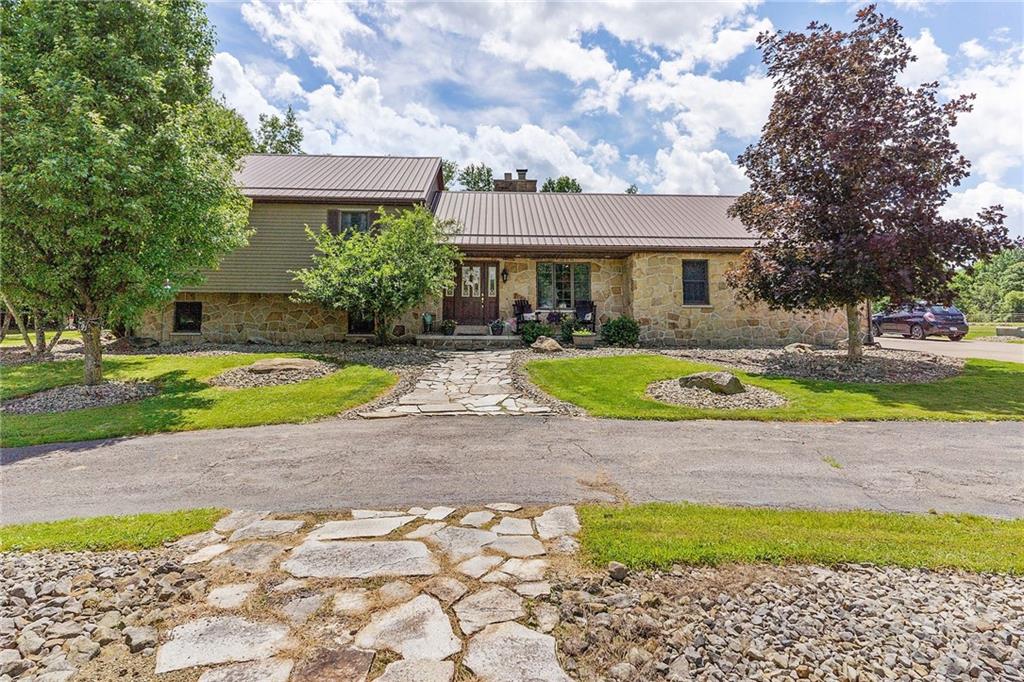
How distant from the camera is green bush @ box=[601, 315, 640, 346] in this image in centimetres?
1376

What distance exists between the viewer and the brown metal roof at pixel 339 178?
14250mm

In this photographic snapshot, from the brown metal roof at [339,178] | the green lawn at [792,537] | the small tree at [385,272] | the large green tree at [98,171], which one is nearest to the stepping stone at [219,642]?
the green lawn at [792,537]

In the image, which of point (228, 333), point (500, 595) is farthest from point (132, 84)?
point (500, 595)

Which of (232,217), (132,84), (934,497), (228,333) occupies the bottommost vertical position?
(934,497)

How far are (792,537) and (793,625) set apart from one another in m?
1.03

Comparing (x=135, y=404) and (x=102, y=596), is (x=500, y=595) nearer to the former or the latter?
(x=102, y=596)

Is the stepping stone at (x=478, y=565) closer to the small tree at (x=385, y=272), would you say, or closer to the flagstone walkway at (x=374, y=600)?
the flagstone walkway at (x=374, y=600)

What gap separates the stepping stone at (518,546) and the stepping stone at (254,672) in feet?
4.40

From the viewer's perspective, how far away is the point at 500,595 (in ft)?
8.30

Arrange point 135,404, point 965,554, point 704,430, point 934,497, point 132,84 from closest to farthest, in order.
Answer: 1. point 965,554
2. point 934,497
3. point 704,430
4. point 135,404
5. point 132,84

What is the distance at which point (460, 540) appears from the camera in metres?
3.15

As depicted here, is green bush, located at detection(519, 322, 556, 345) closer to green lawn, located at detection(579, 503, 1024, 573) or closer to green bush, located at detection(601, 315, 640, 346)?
green bush, located at detection(601, 315, 640, 346)

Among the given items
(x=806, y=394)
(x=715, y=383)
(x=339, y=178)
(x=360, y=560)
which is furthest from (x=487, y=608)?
(x=339, y=178)

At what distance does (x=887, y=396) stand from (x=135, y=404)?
12.5 metres
